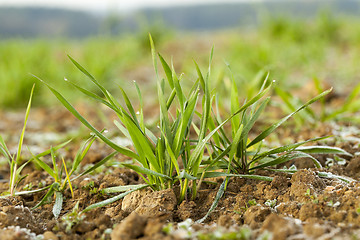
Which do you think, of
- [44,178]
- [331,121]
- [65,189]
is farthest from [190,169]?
[331,121]

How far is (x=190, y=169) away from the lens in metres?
1.42

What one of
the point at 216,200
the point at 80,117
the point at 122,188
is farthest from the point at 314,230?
the point at 80,117

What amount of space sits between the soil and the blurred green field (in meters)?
1.74

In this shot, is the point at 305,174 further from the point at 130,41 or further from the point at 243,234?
the point at 130,41

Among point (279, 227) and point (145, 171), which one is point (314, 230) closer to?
point (279, 227)

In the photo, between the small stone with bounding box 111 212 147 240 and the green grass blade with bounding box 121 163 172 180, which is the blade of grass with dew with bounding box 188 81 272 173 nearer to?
the green grass blade with bounding box 121 163 172 180

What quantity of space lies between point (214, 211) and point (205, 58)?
15.4 feet

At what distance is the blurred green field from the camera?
413 centimetres

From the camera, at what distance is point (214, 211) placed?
52.4 inches

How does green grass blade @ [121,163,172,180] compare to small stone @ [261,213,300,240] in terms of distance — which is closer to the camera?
small stone @ [261,213,300,240]

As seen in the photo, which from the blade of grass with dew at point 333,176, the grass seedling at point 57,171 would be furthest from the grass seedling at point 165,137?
the blade of grass with dew at point 333,176

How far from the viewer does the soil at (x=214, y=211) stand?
43.1 inches

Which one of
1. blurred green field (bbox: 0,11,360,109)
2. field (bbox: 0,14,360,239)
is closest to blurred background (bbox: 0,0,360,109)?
blurred green field (bbox: 0,11,360,109)

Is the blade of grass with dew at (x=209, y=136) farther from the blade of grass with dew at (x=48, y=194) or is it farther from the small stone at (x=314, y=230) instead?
the blade of grass with dew at (x=48, y=194)
